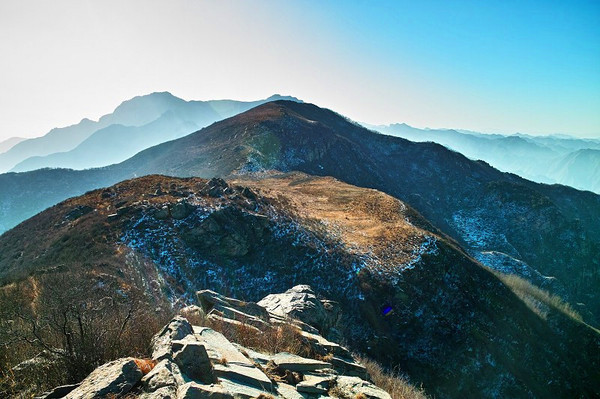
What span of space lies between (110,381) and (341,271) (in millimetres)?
22625

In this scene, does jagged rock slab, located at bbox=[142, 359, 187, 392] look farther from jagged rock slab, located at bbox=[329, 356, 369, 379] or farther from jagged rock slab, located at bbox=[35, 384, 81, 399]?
jagged rock slab, located at bbox=[329, 356, 369, 379]

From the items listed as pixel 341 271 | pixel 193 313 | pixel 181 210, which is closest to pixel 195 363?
pixel 193 313

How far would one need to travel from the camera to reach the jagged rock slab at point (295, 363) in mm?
6921

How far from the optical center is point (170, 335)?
19.8ft

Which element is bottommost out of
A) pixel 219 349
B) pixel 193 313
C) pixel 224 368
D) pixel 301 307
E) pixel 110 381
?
pixel 301 307

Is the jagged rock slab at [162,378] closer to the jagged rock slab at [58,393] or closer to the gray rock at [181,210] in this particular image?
the jagged rock slab at [58,393]

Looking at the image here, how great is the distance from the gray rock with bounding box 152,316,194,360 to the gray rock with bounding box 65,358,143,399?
673 millimetres

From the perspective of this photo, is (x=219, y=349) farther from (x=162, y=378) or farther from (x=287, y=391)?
(x=162, y=378)

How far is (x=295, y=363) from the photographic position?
23.1 feet

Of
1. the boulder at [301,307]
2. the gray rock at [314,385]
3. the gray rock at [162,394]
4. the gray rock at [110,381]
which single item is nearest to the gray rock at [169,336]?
the gray rock at [110,381]

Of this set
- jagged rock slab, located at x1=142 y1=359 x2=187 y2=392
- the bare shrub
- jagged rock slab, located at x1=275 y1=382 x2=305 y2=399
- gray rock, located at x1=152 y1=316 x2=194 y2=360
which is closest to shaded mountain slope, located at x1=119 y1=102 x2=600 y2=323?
the bare shrub

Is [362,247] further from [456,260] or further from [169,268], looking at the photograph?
[169,268]

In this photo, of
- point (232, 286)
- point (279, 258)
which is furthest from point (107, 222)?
point (279, 258)

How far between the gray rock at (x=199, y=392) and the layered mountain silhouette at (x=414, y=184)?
5151 centimetres
